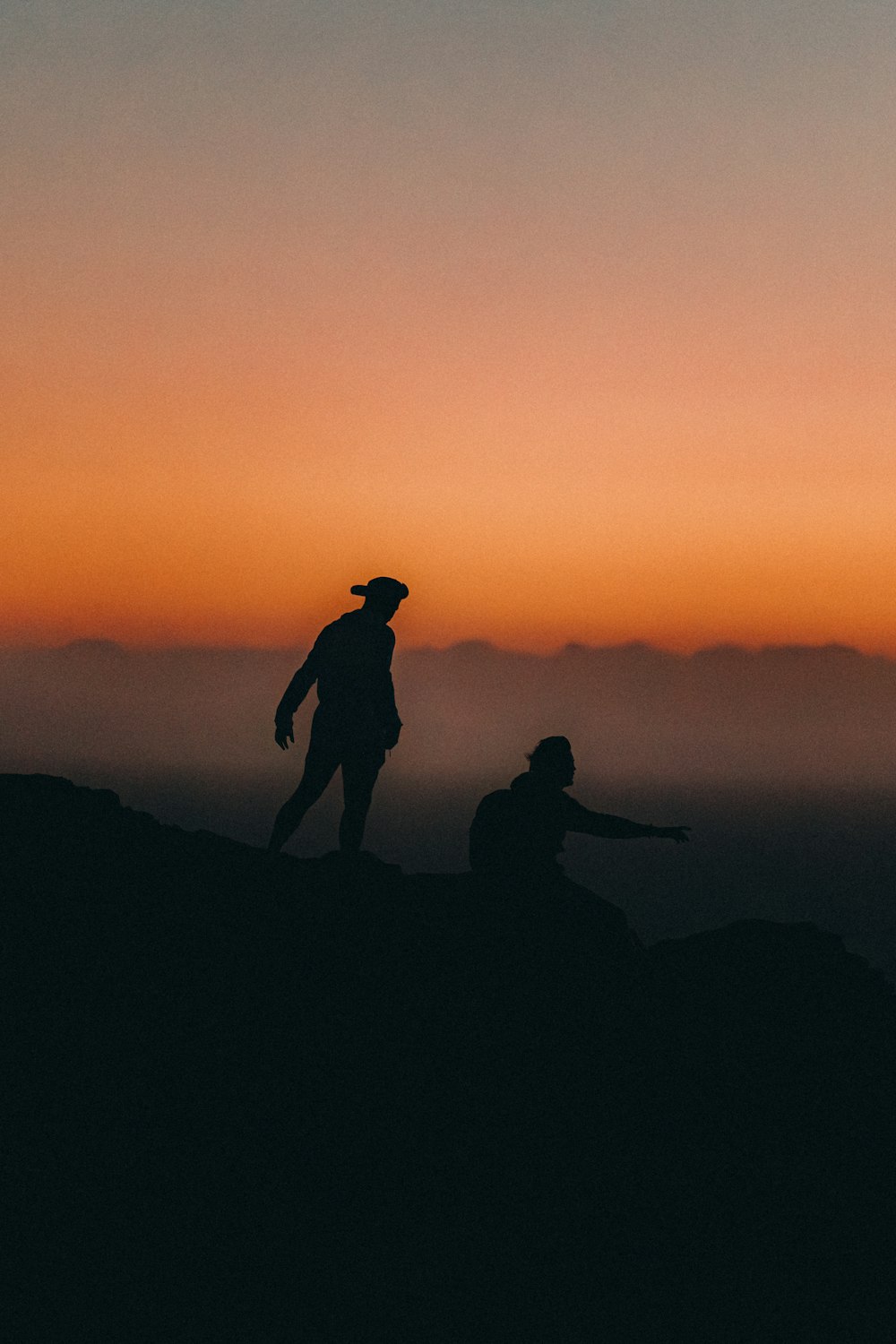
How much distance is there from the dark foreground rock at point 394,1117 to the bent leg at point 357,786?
0.47 m

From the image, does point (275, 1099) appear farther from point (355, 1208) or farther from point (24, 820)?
point (24, 820)

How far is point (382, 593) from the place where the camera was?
1143 cm

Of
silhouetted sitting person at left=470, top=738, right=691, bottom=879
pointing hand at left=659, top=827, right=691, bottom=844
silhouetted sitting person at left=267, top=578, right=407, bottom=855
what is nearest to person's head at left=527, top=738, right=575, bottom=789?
silhouetted sitting person at left=470, top=738, right=691, bottom=879

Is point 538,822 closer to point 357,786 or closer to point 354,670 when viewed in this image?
point 357,786

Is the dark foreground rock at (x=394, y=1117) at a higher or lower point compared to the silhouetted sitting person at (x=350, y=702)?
lower

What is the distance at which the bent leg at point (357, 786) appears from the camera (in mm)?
11594

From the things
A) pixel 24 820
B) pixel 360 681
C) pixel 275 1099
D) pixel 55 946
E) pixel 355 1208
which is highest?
pixel 360 681

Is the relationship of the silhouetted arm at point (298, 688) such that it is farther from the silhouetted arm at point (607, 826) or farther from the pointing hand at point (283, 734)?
the silhouetted arm at point (607, 826)

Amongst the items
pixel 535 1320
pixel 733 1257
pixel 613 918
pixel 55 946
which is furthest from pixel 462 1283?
pixel 55 946

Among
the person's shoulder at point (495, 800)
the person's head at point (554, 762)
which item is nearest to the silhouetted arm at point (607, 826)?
the person's head at point (554, 762)

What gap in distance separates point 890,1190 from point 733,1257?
6.00ft

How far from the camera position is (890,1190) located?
11219mm

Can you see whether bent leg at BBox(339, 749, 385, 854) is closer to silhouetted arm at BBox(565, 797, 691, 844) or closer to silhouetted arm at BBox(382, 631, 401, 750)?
silhouetted arm at BBox(382, 631, 401, 750)

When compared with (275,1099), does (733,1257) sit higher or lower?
lower
